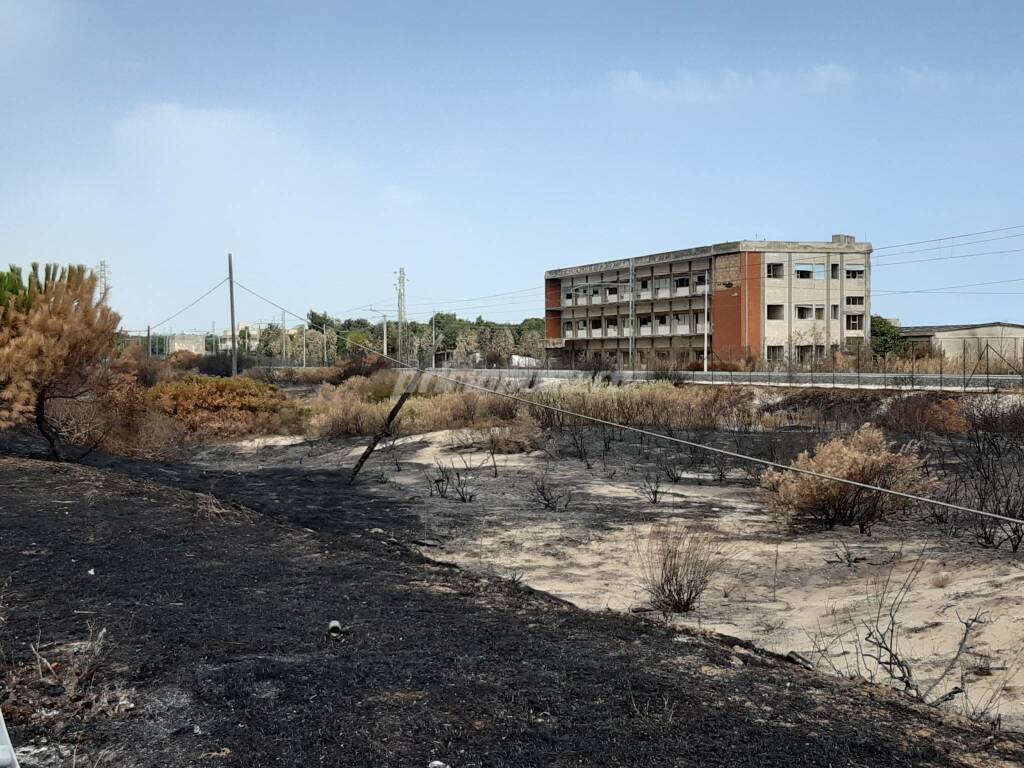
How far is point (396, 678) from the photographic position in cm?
488

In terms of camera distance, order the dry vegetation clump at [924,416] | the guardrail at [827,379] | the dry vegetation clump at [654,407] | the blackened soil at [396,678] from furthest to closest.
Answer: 1. the guardrail at [827,379]
2. the dry vegetation clump at [654,407]
3. the dry vegetation clump at [924,416]
4. the blackened soil at [396,678]

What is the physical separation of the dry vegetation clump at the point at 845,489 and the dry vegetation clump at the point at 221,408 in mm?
16677

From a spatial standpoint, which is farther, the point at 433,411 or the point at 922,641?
the point at 433,411

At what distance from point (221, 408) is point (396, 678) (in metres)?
21.6

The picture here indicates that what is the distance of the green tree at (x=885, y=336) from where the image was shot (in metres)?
74.2

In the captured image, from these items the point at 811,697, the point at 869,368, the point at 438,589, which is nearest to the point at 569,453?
the point at 438,589

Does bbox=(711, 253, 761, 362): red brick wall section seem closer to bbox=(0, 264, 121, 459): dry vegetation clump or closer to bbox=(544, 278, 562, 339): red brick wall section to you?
bbox=(544, 278, 562, 339): red brick wall section

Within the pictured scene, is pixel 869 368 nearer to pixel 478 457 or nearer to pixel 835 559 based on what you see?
pixel 478 457

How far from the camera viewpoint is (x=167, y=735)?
4062mm

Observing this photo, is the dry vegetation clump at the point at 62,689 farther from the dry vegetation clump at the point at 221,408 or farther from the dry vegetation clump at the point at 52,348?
the dry vegetation clump at the point at 221,408

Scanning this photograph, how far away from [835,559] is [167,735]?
23.2 ft

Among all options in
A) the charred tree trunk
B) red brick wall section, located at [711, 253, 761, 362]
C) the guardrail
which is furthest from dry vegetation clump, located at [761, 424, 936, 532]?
red brick wall section, located at [711, 253, 761, 362]

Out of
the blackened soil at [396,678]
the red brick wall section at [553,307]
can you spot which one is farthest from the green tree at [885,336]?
the blackened soil at [396,678]

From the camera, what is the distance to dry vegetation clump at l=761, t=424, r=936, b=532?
1084 cm
